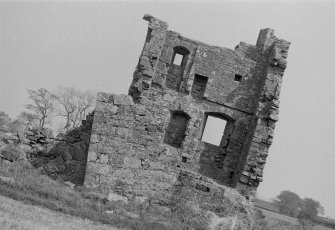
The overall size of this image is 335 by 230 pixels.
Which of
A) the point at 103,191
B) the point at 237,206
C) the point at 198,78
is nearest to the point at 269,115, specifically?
the point at 198,78

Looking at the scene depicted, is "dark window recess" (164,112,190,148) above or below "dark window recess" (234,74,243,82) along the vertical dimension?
below

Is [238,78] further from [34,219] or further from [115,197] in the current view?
[34,219]

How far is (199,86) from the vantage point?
2028cm

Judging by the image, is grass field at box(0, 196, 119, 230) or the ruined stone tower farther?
the ruined stone tower

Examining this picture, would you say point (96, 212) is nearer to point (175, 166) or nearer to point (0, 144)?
point (175, 166)

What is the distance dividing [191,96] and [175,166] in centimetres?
769

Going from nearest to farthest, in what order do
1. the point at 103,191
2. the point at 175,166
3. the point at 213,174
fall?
the point at 103,191
the point at 175,166
the point at 213,174

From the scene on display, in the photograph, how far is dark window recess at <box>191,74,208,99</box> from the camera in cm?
2012

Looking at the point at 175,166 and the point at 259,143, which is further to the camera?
the point at 259,143

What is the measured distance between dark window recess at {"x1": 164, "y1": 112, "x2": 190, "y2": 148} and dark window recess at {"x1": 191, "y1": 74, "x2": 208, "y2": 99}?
1.35 meters

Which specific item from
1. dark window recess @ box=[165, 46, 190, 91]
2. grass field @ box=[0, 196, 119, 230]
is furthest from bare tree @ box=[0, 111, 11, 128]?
grass field @ box=[0, 196, 119, 230]

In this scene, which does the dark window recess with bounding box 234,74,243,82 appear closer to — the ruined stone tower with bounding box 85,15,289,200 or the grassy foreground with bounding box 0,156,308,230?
the ruined stone tower with bounding box 85,15,289,200

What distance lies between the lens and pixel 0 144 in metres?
13.0

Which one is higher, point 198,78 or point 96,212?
point 198,78
